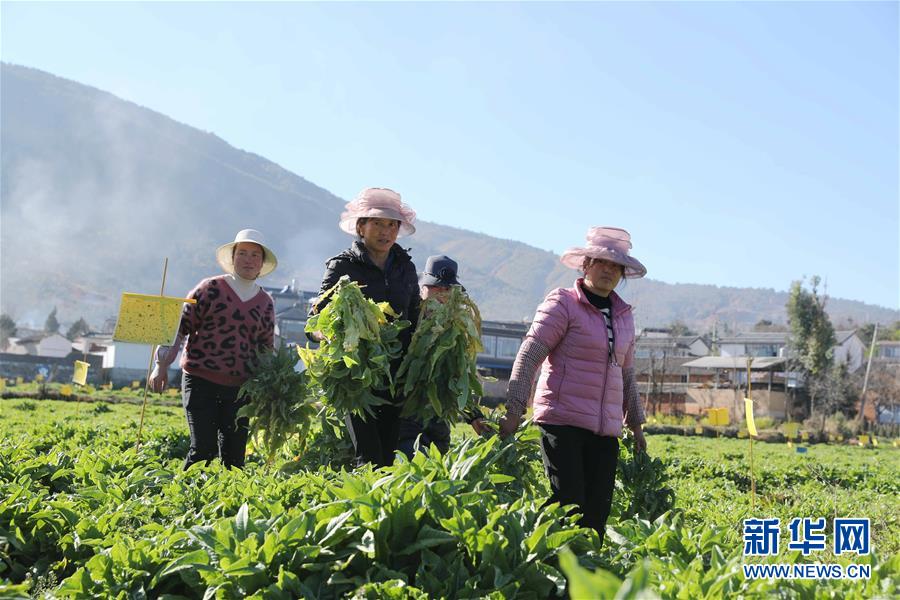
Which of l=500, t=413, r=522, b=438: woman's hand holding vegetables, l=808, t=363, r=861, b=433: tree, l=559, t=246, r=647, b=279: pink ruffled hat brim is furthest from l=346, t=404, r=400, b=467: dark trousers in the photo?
l=808, t=363, r=861, b=433: tree

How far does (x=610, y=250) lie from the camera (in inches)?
196

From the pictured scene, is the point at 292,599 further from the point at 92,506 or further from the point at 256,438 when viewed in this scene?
the point at 256,438

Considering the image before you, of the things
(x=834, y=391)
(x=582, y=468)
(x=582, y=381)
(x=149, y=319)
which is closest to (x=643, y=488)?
(x=582, y=468)

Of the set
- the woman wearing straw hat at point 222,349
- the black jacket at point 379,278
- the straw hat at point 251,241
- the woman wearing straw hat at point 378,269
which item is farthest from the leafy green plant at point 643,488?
the straw hat at point 251,241

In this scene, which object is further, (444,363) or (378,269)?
(378,269)

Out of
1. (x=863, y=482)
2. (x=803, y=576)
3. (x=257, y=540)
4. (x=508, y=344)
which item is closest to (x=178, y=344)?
(x=257, y=540)

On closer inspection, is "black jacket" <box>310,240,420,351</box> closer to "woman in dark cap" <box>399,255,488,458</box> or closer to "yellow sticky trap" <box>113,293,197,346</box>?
"woman in dark cap" <box>399,255,488,458</box>

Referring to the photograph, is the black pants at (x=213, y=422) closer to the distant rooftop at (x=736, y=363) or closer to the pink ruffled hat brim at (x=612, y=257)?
the pink ruffled hat brim at (x=612, y=257)

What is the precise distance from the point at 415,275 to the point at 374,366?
2.80ft

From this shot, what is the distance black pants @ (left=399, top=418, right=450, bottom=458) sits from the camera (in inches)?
228

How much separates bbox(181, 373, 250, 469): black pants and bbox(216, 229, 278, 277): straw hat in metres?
0.99

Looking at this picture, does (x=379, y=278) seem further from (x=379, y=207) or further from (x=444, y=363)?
(x=444, y=363)

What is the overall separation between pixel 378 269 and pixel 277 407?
58.2 inches

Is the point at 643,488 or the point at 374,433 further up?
the point at 374,433
